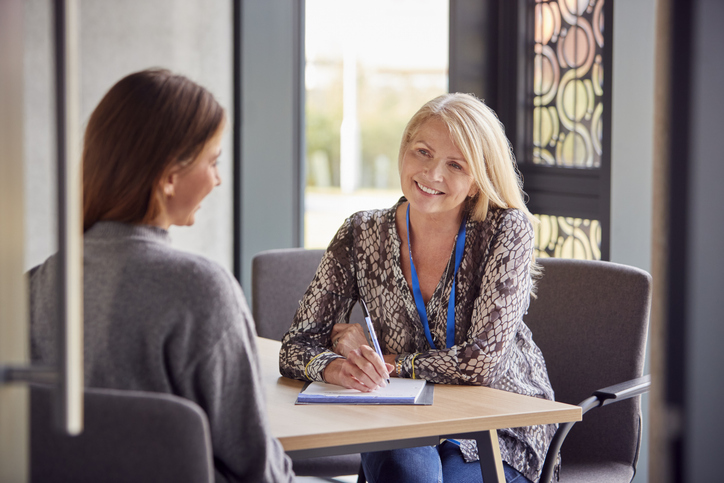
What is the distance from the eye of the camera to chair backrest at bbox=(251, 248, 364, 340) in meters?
2.47

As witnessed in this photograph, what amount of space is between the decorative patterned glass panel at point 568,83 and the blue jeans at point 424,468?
1.49 m

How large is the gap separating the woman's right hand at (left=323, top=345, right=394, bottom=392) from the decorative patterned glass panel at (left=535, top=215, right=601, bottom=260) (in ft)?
4.84

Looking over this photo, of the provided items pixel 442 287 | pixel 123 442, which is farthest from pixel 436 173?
pixel 123 442

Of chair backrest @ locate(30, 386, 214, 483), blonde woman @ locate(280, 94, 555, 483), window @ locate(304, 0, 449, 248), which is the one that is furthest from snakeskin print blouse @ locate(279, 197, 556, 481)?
window @ locate(304, 0, 449, 248)

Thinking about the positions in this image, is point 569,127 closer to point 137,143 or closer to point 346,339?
point 346,339

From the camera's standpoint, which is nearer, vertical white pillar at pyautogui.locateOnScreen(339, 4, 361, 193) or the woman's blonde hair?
the woman's blonde hair

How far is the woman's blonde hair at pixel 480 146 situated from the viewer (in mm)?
1957

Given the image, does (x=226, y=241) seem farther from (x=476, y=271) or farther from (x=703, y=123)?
(x=703, y=123)

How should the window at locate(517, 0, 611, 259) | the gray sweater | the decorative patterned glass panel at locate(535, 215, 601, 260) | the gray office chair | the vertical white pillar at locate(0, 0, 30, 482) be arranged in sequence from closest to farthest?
the vertical white pillar at locate(0, 0, 30, 482)
the gray sweater
the gray office chair
the window at locate(517, 0, 611, 259)
the decorative patterned glass panel at locate(535, 215, 601, 260)

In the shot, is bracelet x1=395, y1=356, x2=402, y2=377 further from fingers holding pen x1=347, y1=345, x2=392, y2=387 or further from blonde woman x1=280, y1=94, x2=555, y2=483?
fingers holding pen x1=347, y1=345, x2=392, y2=387

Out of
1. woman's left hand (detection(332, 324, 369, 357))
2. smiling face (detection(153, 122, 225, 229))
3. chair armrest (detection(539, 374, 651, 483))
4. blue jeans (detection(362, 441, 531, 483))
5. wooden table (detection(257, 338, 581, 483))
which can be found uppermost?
smiling face (detection(153, 122, 225, 229))

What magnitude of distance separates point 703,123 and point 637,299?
1.37 metres

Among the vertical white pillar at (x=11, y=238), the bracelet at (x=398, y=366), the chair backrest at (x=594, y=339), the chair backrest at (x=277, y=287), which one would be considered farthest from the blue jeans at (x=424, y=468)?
the vertical white pillar at (x=11, y=238)

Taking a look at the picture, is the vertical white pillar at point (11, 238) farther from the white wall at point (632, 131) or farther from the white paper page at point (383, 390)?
the white wall at point (632, 131)
